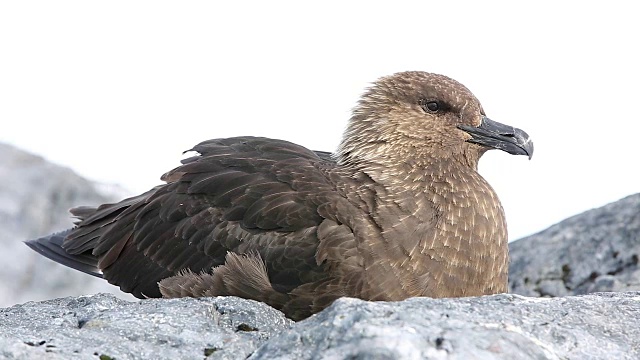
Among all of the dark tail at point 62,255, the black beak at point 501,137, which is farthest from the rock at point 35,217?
the black beak at point 501,137

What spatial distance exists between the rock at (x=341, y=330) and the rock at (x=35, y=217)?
3539 mm

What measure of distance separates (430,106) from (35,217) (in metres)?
3.81

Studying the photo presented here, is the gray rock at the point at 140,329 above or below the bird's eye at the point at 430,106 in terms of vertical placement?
below

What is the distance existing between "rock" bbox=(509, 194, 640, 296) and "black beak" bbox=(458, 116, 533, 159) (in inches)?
48.3

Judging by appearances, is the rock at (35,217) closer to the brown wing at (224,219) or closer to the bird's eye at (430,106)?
the brown wing at (224,219)

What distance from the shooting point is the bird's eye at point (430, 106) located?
18.3 ft

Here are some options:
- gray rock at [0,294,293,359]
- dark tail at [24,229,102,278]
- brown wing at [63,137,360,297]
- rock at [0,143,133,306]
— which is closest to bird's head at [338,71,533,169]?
brown wing at [63,137,360,297]

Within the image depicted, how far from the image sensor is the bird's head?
17.9 feet

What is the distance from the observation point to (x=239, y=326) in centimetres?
350

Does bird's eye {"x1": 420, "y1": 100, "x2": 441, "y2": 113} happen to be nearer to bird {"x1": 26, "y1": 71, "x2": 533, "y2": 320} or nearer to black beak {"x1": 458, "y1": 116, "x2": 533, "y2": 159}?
bird {"x1": 26, "y1": 71, "x2": 533, "y2": 320}

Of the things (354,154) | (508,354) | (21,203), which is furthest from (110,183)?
(508,354)

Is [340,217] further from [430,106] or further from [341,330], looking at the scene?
[341,330]

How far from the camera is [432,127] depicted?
5539 mm

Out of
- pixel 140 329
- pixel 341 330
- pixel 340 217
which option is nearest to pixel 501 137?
pixel 340 217
